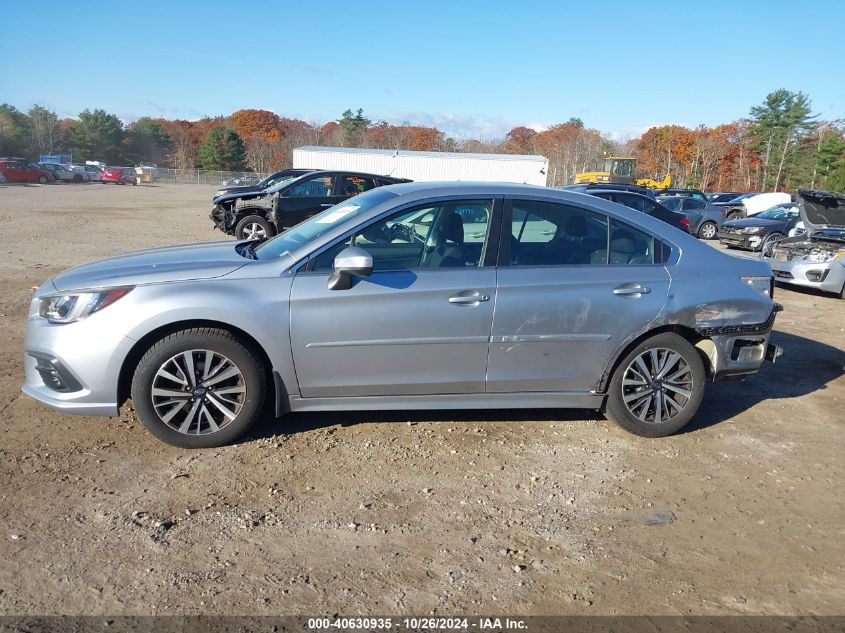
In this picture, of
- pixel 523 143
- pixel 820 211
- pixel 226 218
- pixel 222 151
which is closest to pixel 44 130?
pixel 222 151

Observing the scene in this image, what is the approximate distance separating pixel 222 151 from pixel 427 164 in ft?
165

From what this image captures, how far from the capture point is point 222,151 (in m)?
80.8

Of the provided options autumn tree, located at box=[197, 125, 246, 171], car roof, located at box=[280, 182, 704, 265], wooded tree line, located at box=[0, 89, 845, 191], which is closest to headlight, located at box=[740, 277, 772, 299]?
car roof, located at box=[280, 182, 704, 265]

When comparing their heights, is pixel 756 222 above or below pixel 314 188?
below

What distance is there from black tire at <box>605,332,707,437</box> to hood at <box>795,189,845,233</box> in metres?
8.14

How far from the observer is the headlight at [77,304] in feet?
13.3

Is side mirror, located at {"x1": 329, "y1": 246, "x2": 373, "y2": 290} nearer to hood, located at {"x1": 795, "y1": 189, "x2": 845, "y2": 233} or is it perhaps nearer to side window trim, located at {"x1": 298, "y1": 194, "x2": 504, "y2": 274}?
side window trim, located at {"x1": 298, "y1": 194, "x2": 504, "y2": 274}

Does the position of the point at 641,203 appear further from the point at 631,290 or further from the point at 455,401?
the point at 455,401

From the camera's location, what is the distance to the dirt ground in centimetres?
295

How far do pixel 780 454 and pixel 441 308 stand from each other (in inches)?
100

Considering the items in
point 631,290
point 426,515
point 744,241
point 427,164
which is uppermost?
point 427,164

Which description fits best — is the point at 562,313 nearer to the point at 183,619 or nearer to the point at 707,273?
the point at 707,273

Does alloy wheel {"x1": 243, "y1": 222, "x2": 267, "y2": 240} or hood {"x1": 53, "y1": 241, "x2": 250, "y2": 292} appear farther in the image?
alloy wheel {"x1": 243, "y1": 222, "x2": 267, "y2": 240}

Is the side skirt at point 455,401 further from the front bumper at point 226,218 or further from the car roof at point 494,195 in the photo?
the front bumper at point 226,218
